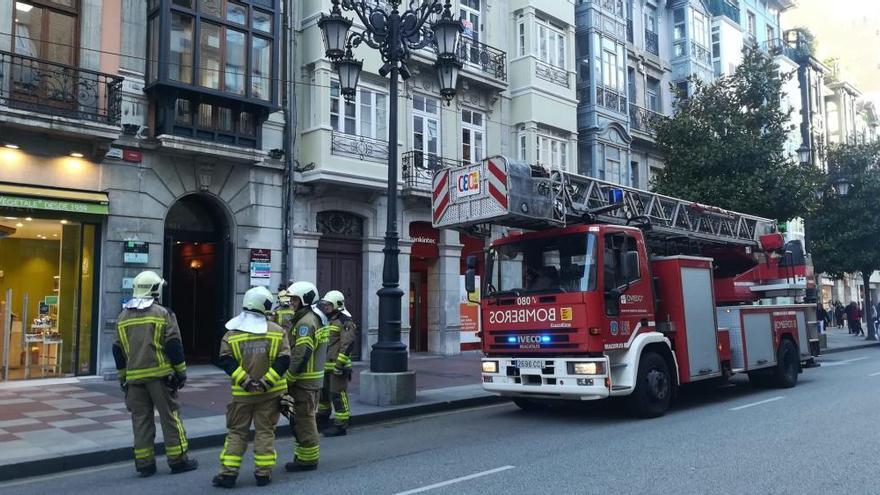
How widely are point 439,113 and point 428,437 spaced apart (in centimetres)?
1330

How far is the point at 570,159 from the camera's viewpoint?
23797mm

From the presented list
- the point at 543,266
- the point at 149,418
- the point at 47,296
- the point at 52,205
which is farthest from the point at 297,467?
the point at 47,296

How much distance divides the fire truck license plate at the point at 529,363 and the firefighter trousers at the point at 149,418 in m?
4.70

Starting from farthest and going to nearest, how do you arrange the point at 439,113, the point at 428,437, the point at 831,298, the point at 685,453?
the point at 831,298 < the point at 439,113 < the point at 428,437 < the point at 685,453

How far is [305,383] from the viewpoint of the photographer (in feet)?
22.8

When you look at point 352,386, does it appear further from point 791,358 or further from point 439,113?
point 439,113

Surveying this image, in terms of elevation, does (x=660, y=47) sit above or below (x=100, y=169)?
above

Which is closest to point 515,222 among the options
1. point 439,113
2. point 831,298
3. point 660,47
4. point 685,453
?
point 685,453

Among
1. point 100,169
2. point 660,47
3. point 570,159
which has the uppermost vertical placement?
point 660,47

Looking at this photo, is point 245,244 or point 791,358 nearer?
point 791,358

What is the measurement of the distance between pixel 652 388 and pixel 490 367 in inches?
90.4

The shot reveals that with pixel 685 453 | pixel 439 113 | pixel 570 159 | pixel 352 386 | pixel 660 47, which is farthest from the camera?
pixel 660 47

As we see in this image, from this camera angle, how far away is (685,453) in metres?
7.42

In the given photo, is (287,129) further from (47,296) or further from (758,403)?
(758,403)
